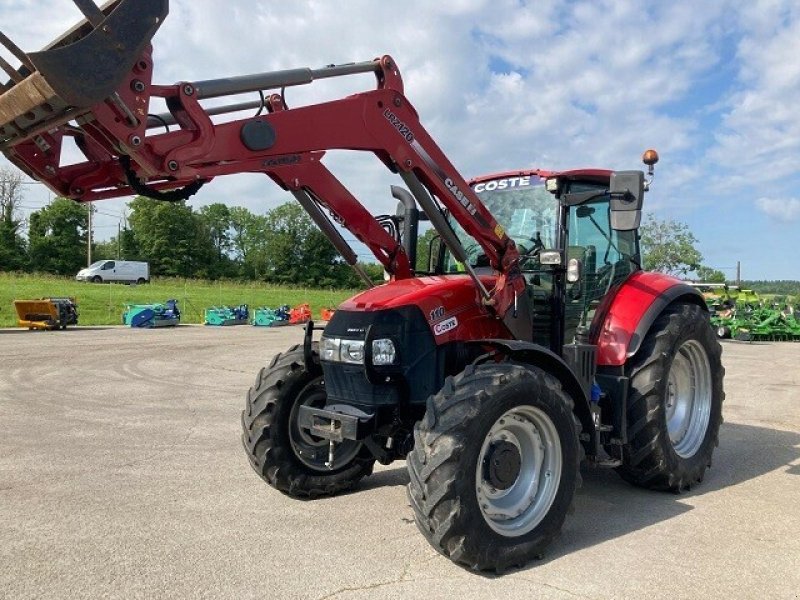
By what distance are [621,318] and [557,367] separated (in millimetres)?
1173

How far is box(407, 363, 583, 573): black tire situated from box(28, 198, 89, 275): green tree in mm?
62461

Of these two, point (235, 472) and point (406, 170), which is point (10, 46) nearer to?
point (406, 170)

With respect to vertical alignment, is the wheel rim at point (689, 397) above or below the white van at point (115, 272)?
below

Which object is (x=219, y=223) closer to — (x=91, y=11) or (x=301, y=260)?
(x=301, y=260)

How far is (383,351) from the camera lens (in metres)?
4.52

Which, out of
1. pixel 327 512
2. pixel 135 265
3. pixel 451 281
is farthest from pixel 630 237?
pixel 135 265

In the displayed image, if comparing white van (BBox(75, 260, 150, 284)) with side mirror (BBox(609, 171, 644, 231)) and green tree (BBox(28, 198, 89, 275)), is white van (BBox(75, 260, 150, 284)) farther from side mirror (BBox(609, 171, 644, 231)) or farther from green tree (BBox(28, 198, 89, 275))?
side mirror (BBox(609, 171, 644, 231))

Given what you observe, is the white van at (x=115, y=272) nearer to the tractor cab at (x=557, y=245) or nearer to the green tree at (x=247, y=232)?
the green tree at (x=247, y=232)

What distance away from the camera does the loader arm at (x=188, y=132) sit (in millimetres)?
3094

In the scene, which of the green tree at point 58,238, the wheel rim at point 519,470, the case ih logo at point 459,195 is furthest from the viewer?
the green tree at point 58,238

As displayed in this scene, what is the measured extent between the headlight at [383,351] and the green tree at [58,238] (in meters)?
61.8

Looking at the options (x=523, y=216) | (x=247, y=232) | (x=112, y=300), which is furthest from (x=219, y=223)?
(x=523, y=216)

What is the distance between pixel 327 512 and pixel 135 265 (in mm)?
52397

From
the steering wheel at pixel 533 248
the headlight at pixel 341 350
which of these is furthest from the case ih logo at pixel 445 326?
the steering wheel at pixel 533 248
